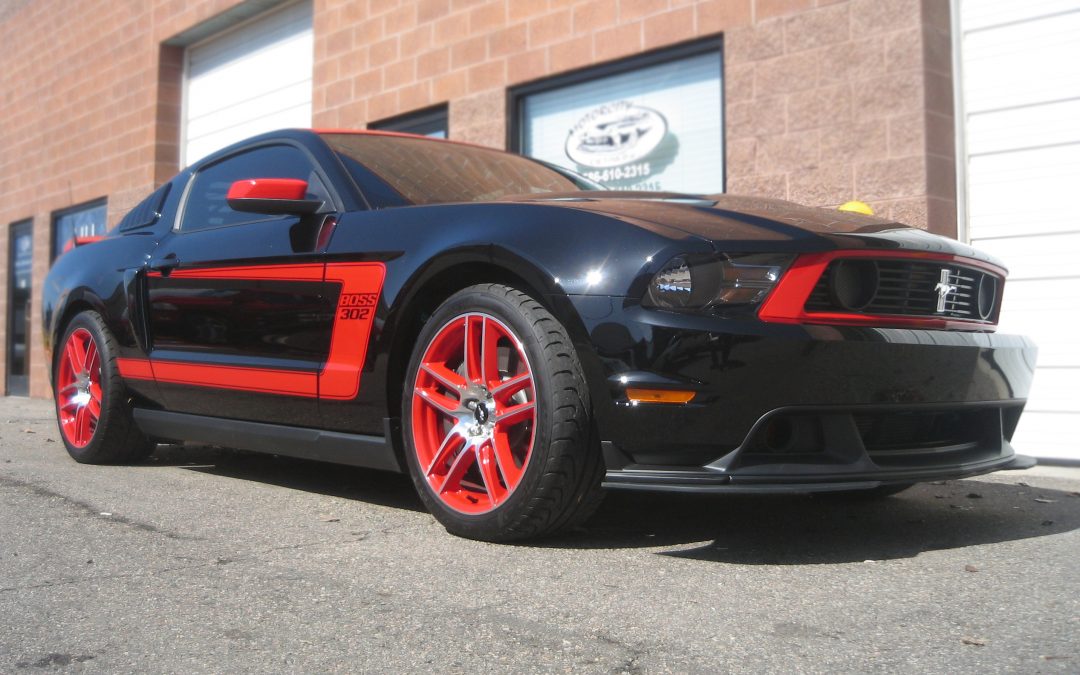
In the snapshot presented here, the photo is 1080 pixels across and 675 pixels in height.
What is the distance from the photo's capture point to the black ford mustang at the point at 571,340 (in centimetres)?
279

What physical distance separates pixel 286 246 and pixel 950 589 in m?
2.45

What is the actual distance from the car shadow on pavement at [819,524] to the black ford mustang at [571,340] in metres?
0.23

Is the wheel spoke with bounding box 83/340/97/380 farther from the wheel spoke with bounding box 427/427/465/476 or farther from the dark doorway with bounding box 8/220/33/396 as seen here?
the dark doorway with bounding box 8/220/33/396

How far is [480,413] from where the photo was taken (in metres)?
3.18

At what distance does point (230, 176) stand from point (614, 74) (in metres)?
3.84

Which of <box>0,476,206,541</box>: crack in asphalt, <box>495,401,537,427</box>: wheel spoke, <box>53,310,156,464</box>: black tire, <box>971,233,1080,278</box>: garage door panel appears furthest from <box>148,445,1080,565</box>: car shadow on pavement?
<box>971,233,1080,278</box>: garage door panel

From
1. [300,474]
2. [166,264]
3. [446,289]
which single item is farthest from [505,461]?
[166,264]

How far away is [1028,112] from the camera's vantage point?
605cm

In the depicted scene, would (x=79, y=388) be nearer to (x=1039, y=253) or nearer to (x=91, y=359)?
(x=91, y=359)

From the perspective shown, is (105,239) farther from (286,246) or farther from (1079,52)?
(1079,52)

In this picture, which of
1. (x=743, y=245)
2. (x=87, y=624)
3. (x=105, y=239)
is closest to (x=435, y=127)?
(x=105, y=239)

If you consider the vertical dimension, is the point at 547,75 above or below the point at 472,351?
above

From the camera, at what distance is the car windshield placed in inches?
156

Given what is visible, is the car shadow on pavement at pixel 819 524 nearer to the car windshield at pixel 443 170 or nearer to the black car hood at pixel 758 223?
the black car hood at pixel 758 223
